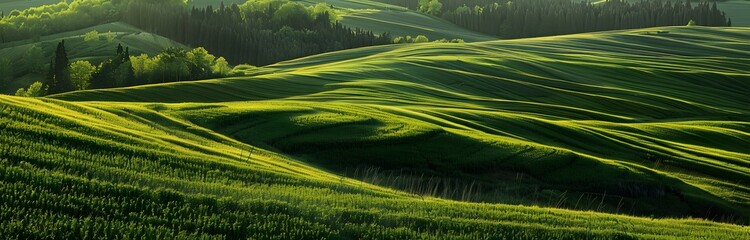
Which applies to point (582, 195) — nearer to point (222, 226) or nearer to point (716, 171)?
point (716, 171)

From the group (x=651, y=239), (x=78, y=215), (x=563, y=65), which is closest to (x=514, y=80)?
(x=563, y=65)

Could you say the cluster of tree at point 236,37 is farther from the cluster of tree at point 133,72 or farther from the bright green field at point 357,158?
the bright green field at point 357,158

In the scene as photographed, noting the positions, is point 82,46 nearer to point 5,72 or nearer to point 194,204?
point 5,72

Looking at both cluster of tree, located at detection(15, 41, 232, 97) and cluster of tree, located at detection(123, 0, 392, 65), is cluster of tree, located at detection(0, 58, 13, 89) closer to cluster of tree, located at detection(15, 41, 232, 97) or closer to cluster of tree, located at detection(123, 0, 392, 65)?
cluster of tree, located at detection(15, 41, 232, 97)

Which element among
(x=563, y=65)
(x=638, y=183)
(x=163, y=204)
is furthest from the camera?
(x=563, y=65)

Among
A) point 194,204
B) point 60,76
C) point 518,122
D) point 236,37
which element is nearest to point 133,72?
point 60,76

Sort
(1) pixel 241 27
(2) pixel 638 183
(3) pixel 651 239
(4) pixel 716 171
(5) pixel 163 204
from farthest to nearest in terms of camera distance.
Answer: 1. (1) pixel 241 27
2. (4) pixel 716 171
3. (2) pixel 638 183
4. (3) pixel 651 239
5. (5) pixel 163 204

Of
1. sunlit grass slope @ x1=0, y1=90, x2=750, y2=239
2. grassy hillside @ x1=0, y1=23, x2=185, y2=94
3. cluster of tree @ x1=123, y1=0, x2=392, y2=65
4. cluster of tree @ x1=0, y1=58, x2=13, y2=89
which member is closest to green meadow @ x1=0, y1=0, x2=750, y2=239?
sunlit grass slope @ x1=0, y1=90, x2=750, y2=239

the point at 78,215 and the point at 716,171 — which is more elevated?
the point at 78,215
